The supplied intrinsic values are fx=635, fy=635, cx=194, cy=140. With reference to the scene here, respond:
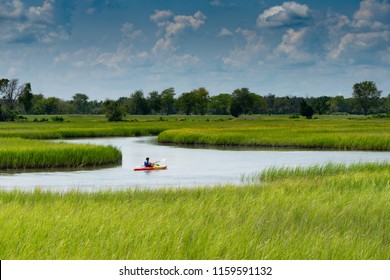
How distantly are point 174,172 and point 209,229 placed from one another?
80.6 ft

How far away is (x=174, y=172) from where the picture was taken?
3672 centimetres

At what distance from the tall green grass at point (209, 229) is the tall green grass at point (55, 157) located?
1990 cm

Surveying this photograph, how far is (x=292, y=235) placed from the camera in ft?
39.9

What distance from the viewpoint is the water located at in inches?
1172

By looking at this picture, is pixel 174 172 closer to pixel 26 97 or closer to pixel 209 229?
pixel 209 229

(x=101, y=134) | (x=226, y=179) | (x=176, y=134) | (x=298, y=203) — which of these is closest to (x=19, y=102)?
(x=101, y=134)

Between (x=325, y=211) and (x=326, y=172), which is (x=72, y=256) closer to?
(x=325, y=211)

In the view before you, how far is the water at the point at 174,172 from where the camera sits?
29781mm

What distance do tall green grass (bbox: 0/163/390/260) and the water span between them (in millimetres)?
6411

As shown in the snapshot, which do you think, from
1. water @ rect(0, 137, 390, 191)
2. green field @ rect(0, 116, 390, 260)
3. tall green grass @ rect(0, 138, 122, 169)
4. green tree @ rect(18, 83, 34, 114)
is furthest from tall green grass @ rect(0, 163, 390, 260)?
green tree @ rect(18, 83, 34, 114)

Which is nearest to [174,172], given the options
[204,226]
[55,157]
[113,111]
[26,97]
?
[55,157]

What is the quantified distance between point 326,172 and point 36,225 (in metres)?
19.0

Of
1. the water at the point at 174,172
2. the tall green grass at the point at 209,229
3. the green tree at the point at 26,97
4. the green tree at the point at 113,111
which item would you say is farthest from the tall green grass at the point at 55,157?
the green tree at the point at 26,97

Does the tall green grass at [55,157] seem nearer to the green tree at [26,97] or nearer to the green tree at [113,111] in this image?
the green tree at [113,111]
